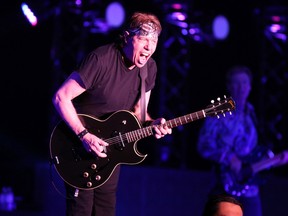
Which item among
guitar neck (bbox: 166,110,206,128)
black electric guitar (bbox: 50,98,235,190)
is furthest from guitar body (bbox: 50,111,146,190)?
guitar neck (bbox: 166,110,206,128)

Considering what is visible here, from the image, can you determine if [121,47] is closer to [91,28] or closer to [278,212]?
[278,212]

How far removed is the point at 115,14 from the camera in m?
8.94

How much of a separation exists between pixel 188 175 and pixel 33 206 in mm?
1950

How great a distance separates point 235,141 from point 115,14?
4437mm

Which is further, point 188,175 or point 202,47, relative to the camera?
point 202,47

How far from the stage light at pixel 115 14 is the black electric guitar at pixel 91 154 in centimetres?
484

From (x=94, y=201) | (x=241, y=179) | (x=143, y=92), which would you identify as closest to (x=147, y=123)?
(x=143, y=92)

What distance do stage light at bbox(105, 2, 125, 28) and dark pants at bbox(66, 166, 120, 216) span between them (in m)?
4.96

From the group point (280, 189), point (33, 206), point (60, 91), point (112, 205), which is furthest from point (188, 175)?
point (60, 91)

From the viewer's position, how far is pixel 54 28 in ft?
29.7

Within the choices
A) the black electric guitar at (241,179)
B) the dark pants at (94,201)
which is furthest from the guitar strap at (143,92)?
the black electric guitar at (241,179)

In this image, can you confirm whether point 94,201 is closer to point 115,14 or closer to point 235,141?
point 235,141

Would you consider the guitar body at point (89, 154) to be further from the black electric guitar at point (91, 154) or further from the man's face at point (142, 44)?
the man's face at point (142, 44)

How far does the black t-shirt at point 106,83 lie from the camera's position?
162 inches
